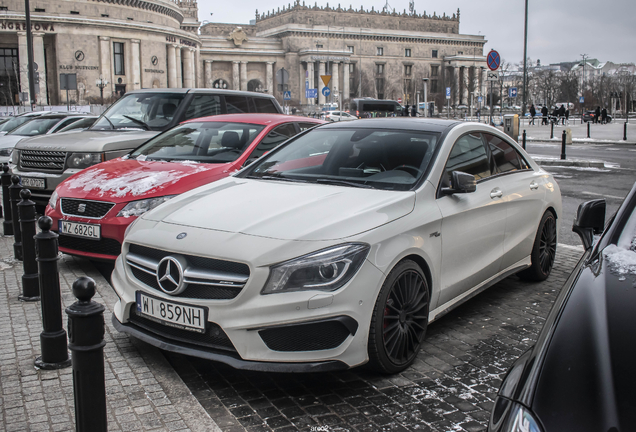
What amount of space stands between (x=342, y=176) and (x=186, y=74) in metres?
88.6

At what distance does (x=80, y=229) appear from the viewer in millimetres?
6000

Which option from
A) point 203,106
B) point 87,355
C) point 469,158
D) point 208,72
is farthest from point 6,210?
point 208,72

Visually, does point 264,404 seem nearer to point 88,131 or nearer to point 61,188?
point 61,188

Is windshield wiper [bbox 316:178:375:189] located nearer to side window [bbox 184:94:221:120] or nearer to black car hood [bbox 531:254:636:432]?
black car hood [bbox 531:254:636:432]

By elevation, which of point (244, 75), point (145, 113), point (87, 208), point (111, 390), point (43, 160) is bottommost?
point (111, 390)

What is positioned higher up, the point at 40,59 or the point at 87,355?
the point at 40,59

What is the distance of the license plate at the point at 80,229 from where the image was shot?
590 cm

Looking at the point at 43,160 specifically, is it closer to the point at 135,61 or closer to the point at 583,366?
the point at 583,366

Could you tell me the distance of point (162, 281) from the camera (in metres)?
3.61

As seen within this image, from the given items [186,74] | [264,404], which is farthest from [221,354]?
[186,74]

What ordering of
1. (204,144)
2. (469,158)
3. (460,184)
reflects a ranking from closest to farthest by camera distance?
(460,184)
(469,158)
(204,144)

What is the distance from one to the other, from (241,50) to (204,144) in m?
110

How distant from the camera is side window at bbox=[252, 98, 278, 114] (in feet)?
36.6

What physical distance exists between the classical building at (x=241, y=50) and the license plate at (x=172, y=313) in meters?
73.9
